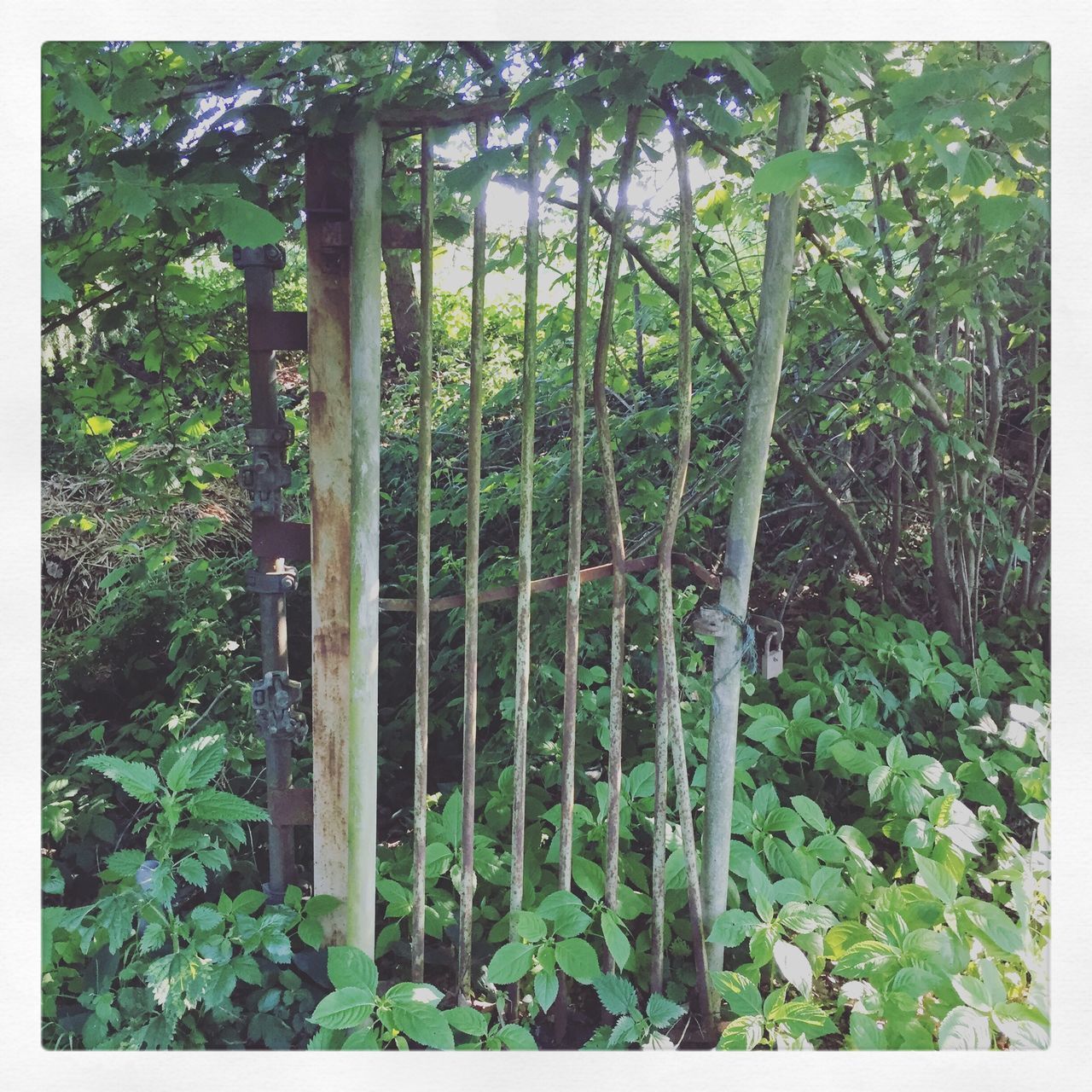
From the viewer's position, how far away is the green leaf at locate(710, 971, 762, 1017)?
1254 mm

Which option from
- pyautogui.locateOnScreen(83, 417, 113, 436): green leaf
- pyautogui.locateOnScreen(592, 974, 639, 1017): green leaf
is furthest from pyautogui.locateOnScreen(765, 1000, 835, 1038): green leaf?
pyautogui.locateOnScreen(83, 417, 113, 436): green leaf

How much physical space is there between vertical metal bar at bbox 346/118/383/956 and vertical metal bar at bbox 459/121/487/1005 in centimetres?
15

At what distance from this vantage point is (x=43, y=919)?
1.20 meters

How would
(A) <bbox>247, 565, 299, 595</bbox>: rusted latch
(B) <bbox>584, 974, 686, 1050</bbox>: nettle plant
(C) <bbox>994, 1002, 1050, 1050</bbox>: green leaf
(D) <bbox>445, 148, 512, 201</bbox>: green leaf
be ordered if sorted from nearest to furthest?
(D) <bbox>445, 148, 512, 201</bbox>: green leaf → (C) <bbox>994, 1002, 1050, 1050</bbox>: green leaf → (B) <bbox>584, 974, 686, 1050</bbox>: nettle plant → (A) <bbox>247, 565, 299, 595</bbox>: rusted latch

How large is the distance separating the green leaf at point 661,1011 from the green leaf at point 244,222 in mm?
1273

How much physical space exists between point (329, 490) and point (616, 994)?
3.03 ft

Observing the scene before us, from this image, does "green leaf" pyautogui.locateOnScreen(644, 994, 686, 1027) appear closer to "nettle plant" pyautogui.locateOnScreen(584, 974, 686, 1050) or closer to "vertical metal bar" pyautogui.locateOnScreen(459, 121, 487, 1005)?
"nettle plant" pyautogui.locateOnScreen(584, 974, 686, 1050)

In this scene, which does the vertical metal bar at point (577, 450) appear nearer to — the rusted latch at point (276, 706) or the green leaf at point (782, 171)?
the green leaf at point (782, 171)

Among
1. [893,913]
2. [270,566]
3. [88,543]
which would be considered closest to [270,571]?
[270,566]

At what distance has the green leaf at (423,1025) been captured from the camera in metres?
1.15

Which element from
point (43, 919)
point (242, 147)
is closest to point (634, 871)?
point (43, 919)

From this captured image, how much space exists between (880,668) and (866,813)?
521 millimetres

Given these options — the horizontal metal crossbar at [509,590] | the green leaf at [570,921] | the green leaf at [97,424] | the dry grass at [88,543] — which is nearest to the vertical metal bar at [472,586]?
the horizontal metal crossbar at [509,590]

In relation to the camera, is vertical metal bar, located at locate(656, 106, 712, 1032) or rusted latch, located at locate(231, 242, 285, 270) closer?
vertical metal bar, located at locate(656, 106, 712, 1032)
